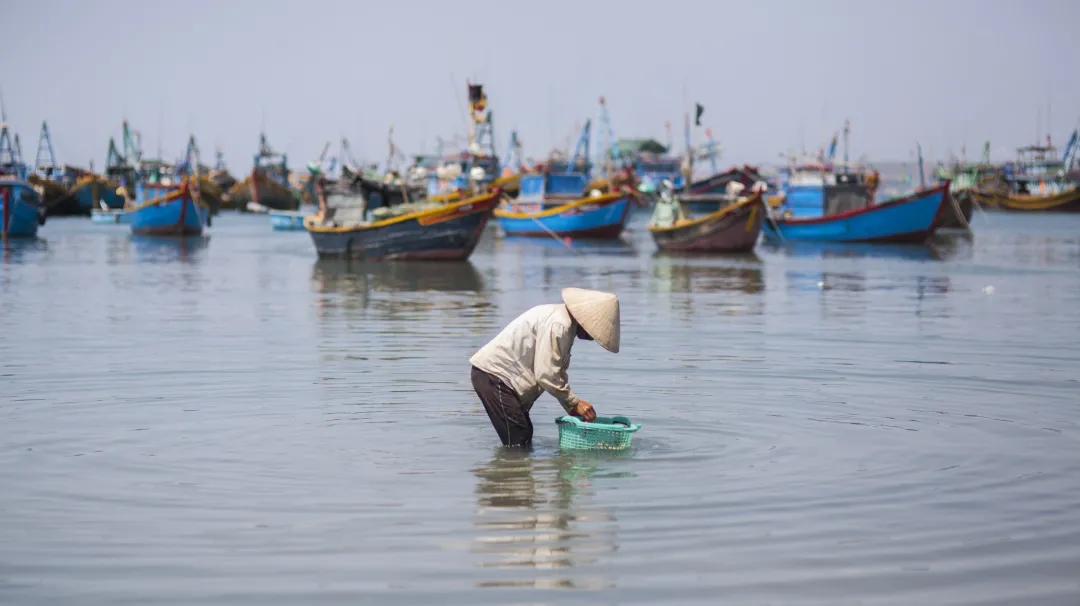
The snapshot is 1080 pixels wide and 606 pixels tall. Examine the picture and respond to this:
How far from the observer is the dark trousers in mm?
9016

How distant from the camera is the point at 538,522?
7.66 metres

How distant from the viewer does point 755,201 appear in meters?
43.4

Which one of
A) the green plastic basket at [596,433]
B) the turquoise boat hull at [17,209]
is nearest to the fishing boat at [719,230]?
the turquoise boat hull at [17,209]

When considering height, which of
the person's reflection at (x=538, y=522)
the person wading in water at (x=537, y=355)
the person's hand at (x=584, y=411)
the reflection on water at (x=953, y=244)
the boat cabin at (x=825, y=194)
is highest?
the boat cabin at (x=825, y=194)

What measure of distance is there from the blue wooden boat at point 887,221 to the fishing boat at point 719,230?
19.7 ft

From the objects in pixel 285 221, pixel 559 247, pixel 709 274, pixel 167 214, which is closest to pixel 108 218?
pixel 285 221

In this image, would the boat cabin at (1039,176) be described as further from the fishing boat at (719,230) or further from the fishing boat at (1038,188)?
the fishing boat at (719,230)

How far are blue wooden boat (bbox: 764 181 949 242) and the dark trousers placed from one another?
41.2 m

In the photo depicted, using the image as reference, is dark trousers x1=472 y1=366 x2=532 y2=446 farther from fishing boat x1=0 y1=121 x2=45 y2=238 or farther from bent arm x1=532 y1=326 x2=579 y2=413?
fishing boat x1=0 y1=121 x2=45 y2=238

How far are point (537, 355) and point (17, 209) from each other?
4827 cm

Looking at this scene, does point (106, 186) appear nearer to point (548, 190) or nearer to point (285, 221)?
point (285, 221)

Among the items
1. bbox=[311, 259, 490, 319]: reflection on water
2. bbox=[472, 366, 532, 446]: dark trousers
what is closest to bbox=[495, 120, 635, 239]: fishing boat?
bbox=[311, 259, 490, 319]: reflection on water

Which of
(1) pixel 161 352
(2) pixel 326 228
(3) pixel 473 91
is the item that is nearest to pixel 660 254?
(2) pixel 326 228

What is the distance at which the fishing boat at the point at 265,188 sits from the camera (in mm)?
122625
